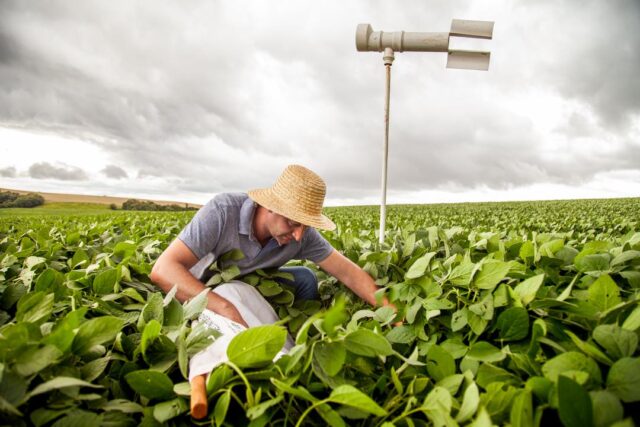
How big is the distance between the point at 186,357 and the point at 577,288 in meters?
1.75

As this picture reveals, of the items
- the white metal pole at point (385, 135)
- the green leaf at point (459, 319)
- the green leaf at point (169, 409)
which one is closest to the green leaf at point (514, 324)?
the green leaf at point (459, 319)

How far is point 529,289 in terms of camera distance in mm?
1428

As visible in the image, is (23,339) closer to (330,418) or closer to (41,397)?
(41,397)

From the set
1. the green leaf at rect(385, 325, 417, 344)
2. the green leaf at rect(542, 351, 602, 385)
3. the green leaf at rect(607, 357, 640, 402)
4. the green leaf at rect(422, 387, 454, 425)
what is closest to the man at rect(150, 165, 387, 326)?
the green leaf at rect(385, 325, 417, 344)

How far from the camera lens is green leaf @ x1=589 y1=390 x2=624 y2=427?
0.90 m

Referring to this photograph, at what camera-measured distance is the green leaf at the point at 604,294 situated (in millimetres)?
1355

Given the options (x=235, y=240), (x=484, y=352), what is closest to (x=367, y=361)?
(x=484, y=352)

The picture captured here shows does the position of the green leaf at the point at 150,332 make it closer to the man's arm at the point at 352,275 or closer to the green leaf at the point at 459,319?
the green leaf at the point at 459,319

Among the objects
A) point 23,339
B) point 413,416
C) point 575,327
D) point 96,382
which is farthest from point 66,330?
point 575,327

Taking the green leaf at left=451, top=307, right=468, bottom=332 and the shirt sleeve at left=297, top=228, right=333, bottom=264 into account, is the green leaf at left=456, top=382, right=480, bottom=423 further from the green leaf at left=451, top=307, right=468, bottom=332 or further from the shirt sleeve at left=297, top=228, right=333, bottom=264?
the shirt sleeve at left=297, top=228, right=333, bottom=264

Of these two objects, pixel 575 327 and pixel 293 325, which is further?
pixel 293 325

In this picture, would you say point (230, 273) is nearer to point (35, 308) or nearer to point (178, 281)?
point (178, 281)

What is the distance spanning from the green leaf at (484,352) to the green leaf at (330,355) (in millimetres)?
478

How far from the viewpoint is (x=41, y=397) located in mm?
1129
